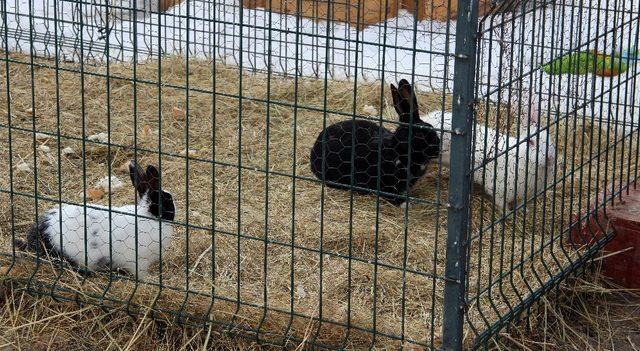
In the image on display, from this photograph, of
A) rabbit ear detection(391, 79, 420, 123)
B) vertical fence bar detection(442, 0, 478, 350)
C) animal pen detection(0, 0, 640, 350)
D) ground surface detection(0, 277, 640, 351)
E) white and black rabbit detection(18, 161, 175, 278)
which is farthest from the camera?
rabbit ear detection(391, 79, 420, 123)

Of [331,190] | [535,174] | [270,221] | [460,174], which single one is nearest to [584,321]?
[535,174]

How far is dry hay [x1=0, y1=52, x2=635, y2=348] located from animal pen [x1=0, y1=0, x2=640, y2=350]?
0.04ft

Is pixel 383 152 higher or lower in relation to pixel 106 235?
higher

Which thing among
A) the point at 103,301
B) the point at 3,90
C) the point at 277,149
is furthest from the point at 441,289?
the point at 3,90

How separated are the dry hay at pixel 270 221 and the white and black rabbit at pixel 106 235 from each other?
0.28 feet

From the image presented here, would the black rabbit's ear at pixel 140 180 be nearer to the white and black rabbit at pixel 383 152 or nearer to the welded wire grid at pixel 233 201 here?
the welded wire grid at pixel 233 201

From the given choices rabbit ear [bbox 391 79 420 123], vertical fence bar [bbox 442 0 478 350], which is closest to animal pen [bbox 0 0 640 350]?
vertical fence bar [bbox 442 0 478 350]

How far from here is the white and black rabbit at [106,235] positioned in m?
4.25

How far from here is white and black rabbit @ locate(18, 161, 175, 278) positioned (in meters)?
4.25

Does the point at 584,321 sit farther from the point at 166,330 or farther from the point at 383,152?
the point at 166,330

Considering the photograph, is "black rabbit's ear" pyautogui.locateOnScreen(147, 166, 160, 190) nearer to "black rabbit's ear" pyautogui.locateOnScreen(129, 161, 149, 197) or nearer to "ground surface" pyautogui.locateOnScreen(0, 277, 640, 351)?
"black rabbit's ear" pyautogui.locateOnScreen(129, 161, 149, 197)

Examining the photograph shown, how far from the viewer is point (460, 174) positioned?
329 cm

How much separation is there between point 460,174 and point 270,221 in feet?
5.78

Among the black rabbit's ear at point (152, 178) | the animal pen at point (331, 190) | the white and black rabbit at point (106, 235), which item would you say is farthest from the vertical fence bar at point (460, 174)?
the black rabbit's ear at point (152, 178)
